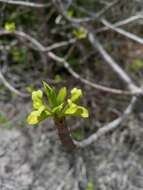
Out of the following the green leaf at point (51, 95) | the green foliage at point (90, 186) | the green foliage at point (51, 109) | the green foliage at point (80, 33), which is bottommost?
the green foliage at point (90, 186)

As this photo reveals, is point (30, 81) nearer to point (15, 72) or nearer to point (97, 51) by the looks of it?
point (15, 72)

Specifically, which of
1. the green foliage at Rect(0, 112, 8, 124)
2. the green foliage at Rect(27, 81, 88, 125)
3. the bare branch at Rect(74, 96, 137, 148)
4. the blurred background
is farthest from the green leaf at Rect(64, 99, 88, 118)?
the green foliage at Rect(0, 112, 8, 124)

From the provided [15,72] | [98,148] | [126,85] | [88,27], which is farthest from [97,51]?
[98,148]

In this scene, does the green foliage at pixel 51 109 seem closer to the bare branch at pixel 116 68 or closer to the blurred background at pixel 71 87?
the blurred background at pixel 71 87

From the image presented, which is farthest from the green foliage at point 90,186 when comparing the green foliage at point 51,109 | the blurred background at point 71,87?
the green foliage at point 51,109

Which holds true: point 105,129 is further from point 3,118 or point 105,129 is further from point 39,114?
point 39,114

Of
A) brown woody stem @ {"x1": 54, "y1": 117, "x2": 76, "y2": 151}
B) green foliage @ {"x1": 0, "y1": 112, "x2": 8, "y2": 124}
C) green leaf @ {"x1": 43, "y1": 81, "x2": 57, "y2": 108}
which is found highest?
green leaf @ {"x1": 43, "y1": 81, "x2": 57, "y2": 108}

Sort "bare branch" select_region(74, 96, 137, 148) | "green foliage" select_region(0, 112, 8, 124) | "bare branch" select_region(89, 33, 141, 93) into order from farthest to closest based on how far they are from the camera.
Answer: "bare branch" select_region(89, 33, 141, 93)
"green foliage" select_region(0, 112, 8, 124)
"bare branch" select_region(74, 96, 137, 148)

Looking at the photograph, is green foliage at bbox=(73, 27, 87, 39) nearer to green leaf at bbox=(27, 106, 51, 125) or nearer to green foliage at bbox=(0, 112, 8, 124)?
green foliage at bbox=(0, 112, 8, 124)

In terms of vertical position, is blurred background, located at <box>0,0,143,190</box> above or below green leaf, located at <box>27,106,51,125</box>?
below
